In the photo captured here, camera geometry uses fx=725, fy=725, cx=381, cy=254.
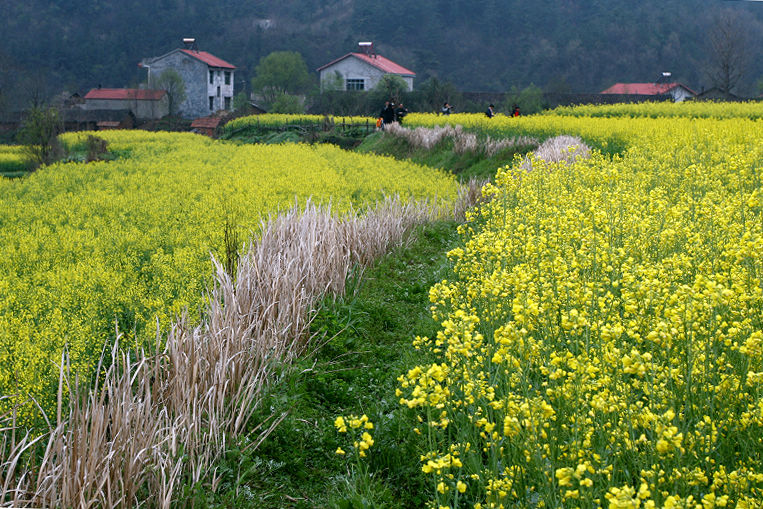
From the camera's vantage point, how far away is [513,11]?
96.8m

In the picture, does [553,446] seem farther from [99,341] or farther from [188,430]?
[99,341]

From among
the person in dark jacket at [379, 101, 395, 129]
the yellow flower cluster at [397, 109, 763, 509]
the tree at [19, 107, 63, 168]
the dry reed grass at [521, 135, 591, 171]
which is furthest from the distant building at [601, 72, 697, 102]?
the yellow flower cluster at [397, 109, 763, 509]

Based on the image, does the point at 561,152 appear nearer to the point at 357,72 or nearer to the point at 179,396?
the point at 179,396

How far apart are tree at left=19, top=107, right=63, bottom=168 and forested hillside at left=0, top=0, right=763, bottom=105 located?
175ft

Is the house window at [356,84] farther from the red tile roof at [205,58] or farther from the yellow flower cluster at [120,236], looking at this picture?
the yellow flower cluster at [120,236]

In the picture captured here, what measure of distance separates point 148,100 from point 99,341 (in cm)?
6550

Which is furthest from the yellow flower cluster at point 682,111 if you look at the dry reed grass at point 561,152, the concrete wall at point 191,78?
the concrete wall at point 191,78

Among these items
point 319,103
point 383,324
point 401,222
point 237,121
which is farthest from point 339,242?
point 319,103

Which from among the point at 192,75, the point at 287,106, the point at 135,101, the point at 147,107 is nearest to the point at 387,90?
the point at 287,106

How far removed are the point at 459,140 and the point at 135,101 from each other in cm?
5341

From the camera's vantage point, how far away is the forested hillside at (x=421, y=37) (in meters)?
82.6

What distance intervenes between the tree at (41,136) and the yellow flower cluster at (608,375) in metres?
23.7

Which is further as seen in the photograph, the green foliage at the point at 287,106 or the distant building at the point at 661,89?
the distant building at the point at 661,89

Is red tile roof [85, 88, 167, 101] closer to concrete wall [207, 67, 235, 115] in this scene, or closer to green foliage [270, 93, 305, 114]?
concrete wall [207, 67, 235, 115]
